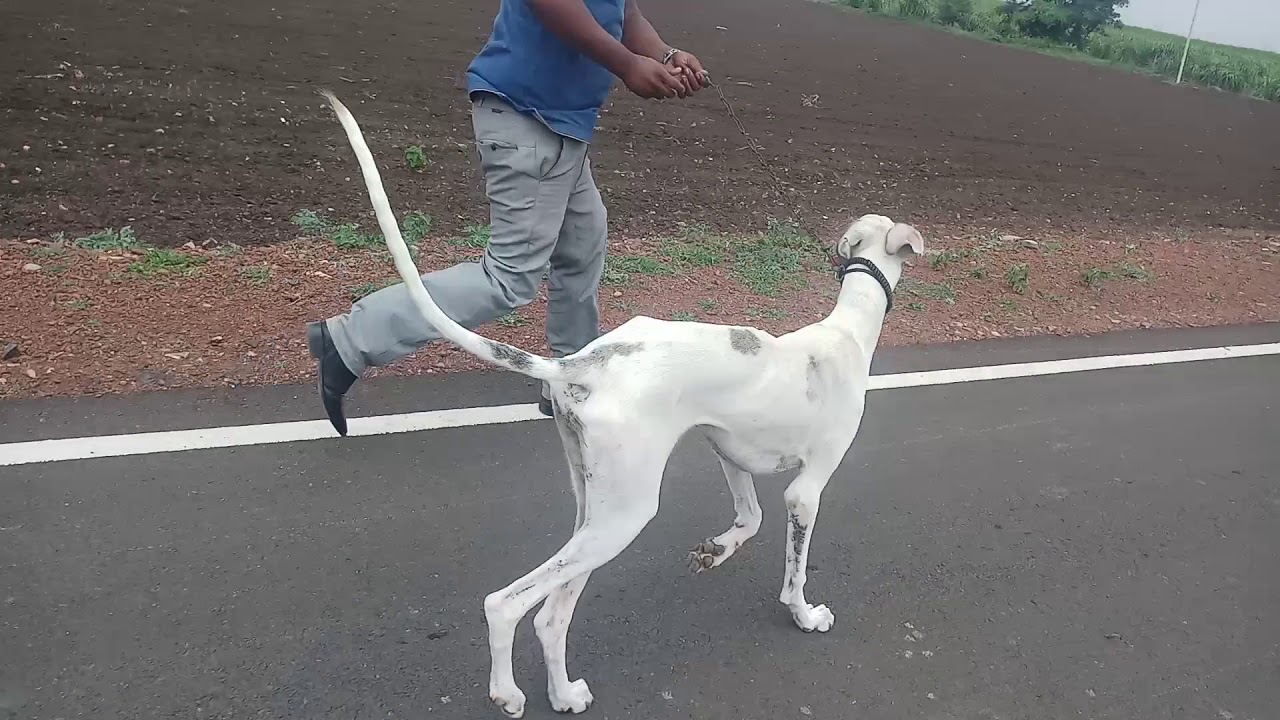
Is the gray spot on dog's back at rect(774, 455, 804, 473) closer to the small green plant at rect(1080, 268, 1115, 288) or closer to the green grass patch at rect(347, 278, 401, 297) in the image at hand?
the green grass patch at rect(347, 278, 401, 297)

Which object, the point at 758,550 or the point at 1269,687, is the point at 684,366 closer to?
the point at 758,550

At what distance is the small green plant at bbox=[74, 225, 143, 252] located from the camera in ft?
18.9

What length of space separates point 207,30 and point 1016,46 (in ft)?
71.2

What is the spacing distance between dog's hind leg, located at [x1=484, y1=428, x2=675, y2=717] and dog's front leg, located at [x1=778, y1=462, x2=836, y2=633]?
0.58 m

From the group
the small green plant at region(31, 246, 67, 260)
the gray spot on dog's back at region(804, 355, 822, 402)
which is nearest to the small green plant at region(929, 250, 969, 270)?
the gray spot on dog's back at region(804, 355, 822, 402)

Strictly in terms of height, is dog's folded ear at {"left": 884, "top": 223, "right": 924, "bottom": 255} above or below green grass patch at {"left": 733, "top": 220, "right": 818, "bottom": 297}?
above

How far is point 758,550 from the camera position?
3715mm

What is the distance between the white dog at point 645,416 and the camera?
2525mm

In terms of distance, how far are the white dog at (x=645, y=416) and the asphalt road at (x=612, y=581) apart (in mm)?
356

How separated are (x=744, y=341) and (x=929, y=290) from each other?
15.4ft

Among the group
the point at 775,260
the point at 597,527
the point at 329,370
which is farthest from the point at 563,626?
the point at 775,260

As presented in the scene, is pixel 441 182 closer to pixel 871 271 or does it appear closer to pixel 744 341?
pixel 871 271

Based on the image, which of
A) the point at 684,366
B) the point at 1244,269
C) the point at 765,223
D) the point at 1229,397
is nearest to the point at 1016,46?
the point at 1244,269

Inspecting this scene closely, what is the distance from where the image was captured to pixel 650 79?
10.2 feet
